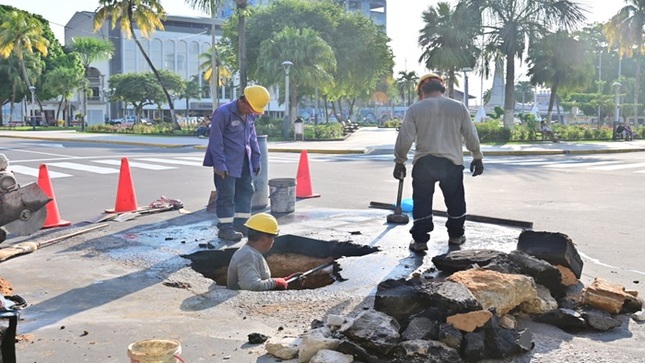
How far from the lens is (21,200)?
658 cm

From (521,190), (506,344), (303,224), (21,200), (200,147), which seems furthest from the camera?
(200,147)

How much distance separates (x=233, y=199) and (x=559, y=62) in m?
33.9

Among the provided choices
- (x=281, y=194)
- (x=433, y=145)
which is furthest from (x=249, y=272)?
(x=281, y=194)

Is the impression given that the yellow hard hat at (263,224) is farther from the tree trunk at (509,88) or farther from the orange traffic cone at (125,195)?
the tree trunk at (509,88)

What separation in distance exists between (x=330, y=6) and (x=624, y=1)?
20737mm

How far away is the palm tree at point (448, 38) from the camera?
34.6m

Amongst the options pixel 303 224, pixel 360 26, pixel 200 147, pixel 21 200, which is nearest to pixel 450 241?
pixel 303 224

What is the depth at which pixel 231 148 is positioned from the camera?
25.4ft

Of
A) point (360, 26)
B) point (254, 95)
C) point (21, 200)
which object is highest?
point (360, 26)

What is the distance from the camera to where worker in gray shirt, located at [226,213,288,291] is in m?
5.73

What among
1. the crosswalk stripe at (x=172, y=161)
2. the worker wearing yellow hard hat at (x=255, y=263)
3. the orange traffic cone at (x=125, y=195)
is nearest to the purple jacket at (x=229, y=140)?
the worker wearing yellow hard hat at (x=255, y=263)

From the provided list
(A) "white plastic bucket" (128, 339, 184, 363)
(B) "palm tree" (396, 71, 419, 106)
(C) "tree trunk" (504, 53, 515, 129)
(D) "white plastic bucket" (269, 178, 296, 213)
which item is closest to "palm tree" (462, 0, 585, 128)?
(C) "tree trunk" (504, 53, 515, 129)

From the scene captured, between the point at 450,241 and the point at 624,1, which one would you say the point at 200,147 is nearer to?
the point at 450,241

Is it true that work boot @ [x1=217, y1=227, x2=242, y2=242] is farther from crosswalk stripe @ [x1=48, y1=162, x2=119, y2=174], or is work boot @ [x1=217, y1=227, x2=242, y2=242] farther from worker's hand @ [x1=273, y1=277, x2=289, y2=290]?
crosswalk stripe @ [x1=48, y1=162, x2=119, y2=174]
